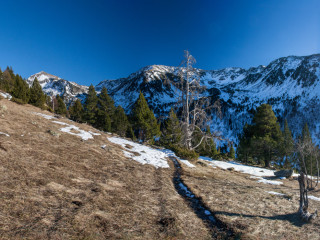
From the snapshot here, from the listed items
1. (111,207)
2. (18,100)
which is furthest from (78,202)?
(18,100)

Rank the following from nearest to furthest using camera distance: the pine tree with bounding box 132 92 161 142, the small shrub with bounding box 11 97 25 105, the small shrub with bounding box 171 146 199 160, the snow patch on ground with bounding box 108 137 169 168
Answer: the snow patch on ground with bounding box 108 137 169 168, the small shrub with bounding box 171 146 199 160, the small shrub with bounding box 11 97 25 105, the pine tree with bounding box 132 92 161 142

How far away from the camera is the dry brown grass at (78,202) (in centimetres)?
334

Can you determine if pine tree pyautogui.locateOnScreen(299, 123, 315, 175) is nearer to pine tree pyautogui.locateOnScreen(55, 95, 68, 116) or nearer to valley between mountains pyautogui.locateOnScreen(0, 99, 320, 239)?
valley between mountains pyautogui.locateOnScreen(0, 99, 320, 239)

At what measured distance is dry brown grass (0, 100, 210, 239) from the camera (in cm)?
334

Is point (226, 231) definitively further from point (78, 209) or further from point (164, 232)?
point (78, 209)

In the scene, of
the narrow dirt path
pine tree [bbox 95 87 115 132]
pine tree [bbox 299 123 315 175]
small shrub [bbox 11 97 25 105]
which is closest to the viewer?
the narrow dirt path

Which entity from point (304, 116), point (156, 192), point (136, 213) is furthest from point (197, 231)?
point (304, 116)

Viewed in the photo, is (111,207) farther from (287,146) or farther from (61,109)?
(61,109)

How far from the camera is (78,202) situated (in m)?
4.53

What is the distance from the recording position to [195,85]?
1580 centimetres

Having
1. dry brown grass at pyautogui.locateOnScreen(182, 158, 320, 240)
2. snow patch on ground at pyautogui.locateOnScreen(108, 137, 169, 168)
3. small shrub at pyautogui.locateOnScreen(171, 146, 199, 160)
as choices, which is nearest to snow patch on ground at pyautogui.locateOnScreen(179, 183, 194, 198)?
dry brown grass at pyautogui.locateOnScreen(182, 158, 320, 240)

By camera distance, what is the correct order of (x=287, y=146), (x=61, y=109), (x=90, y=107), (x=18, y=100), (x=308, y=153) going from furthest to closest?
(x=61, y=109) < (x=90, y=107) < (x=287, y=146) < (x=18, y=100) < (x=308, y=153)

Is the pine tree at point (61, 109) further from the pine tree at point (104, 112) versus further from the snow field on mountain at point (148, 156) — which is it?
the snow field on mountain at point (148, 156)

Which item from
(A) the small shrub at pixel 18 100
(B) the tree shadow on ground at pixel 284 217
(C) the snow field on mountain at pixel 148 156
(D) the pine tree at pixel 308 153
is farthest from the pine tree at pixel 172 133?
(A) the small shrub at pixel 18 100
